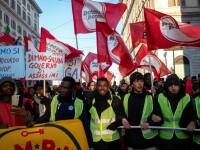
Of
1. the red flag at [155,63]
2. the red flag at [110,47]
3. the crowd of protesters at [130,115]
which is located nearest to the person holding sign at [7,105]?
the crowd of protesters at [130,115]

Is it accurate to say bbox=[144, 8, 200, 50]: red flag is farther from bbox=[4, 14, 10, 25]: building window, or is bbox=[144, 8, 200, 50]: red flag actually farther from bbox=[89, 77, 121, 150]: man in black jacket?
bbox=[4, 14, 10, 25]: building window

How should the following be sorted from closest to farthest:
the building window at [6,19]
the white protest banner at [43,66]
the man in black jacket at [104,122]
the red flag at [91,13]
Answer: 1. the man in black jacket at [104,122]
2. the white protest banner at [43,66]
3. the red flag at [91,13]
4. the building window at [6,19]

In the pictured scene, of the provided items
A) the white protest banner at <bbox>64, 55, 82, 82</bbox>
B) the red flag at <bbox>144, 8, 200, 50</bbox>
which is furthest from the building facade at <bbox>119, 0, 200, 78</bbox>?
the red flag at <bbox>144, 8, 200, 50</bbox>

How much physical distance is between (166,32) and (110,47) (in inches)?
58.5

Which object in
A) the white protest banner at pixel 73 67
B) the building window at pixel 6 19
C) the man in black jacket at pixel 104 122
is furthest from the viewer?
the building window at pixel 6 19

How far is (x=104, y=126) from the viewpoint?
301 centimetres

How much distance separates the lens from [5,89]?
9.62ft

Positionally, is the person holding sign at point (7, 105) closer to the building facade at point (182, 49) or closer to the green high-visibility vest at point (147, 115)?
the green high-visibility vest at point (147, 115)

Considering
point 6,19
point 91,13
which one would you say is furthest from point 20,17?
point 91,13

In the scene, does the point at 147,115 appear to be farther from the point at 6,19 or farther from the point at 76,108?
the point at 6,19

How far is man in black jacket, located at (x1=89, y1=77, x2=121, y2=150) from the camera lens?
2.97 metres

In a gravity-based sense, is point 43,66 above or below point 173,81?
above

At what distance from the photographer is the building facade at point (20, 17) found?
3376 centimetres

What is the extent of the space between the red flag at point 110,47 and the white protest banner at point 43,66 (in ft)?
3.84
